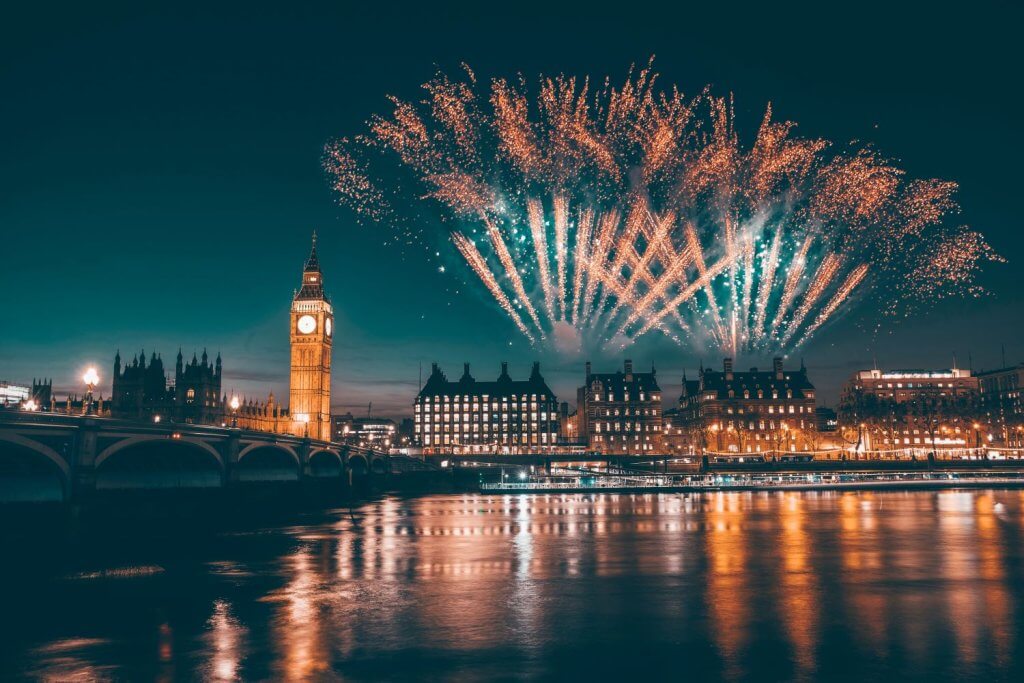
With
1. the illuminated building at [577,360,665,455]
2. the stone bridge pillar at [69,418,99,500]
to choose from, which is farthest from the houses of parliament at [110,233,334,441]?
the stone bridge pillar at [69,418,99,500]

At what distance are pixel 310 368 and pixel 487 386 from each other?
51.4m

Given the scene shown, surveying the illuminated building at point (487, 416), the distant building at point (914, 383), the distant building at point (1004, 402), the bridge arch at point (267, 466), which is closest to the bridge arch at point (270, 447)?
the bridge arch at point (267, 466)

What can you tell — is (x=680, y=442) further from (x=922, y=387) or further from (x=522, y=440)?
(x=922, y=387)

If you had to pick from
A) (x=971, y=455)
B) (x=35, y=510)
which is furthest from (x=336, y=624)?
(x=971, y=455)

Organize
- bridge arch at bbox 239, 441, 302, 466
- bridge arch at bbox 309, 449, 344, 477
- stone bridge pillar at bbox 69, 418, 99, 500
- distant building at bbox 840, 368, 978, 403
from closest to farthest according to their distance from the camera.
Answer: stone bridge pillar at bbox 69, 418, 99, 500, bridge arch at bbox 239, 441, 302, 466, bridge arch at bbox 309, 449, 344, 477, distant building at bbox 840, 368, 978, 403

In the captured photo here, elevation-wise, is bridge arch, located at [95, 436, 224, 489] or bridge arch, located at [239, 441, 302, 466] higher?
bridge arch, located at [239, 441, 302, 466]

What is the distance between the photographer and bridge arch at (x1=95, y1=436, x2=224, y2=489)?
70375 mm

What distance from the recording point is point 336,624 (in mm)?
19750

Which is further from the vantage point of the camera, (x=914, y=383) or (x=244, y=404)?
(x=914, y=383)

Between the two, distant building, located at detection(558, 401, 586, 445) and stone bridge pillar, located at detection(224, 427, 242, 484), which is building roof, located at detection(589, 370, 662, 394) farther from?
stone bridge pillar, located at detection(224, 427, 242, 484)

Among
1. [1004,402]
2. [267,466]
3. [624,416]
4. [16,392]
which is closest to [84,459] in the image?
[267,466]

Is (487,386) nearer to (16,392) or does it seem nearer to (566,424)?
(566,424)

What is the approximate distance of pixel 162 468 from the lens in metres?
77.9

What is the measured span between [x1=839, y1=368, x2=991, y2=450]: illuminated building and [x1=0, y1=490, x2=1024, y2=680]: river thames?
101758 mm
